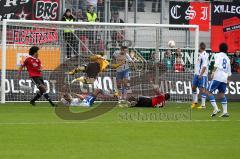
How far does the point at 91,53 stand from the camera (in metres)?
28.5

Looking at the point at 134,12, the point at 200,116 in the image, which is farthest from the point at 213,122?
the point at 134,12

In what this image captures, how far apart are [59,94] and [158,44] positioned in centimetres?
518

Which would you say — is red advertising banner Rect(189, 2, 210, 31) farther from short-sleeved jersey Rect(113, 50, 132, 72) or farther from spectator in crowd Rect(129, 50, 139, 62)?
short-sleeved jersey Rect(113, 50, 132, 72)

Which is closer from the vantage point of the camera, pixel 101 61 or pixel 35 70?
pixel 35 70

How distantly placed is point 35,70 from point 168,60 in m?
6.41

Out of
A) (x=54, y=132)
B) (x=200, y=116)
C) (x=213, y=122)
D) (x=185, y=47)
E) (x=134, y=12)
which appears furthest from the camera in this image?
(x=134, y=12)

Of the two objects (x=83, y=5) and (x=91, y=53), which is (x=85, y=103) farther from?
(x=83, y=5)

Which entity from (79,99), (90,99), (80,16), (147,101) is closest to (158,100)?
(147,101)

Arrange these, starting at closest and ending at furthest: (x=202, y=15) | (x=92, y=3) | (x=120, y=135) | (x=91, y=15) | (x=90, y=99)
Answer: (x=120, y=135) < (x=90, y=99) < (x=91, y=15) < (x=92, y=3) < (x=202, y=15)

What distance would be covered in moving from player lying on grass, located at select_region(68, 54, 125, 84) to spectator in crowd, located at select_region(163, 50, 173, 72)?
2442 mm

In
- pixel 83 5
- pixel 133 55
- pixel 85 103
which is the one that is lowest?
pixel 85 103

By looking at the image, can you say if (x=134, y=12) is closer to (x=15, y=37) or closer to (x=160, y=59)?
(x=160, y=59)

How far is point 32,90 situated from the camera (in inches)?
1061

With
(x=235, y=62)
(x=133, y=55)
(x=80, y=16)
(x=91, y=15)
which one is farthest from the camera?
(x=235, y=62)
